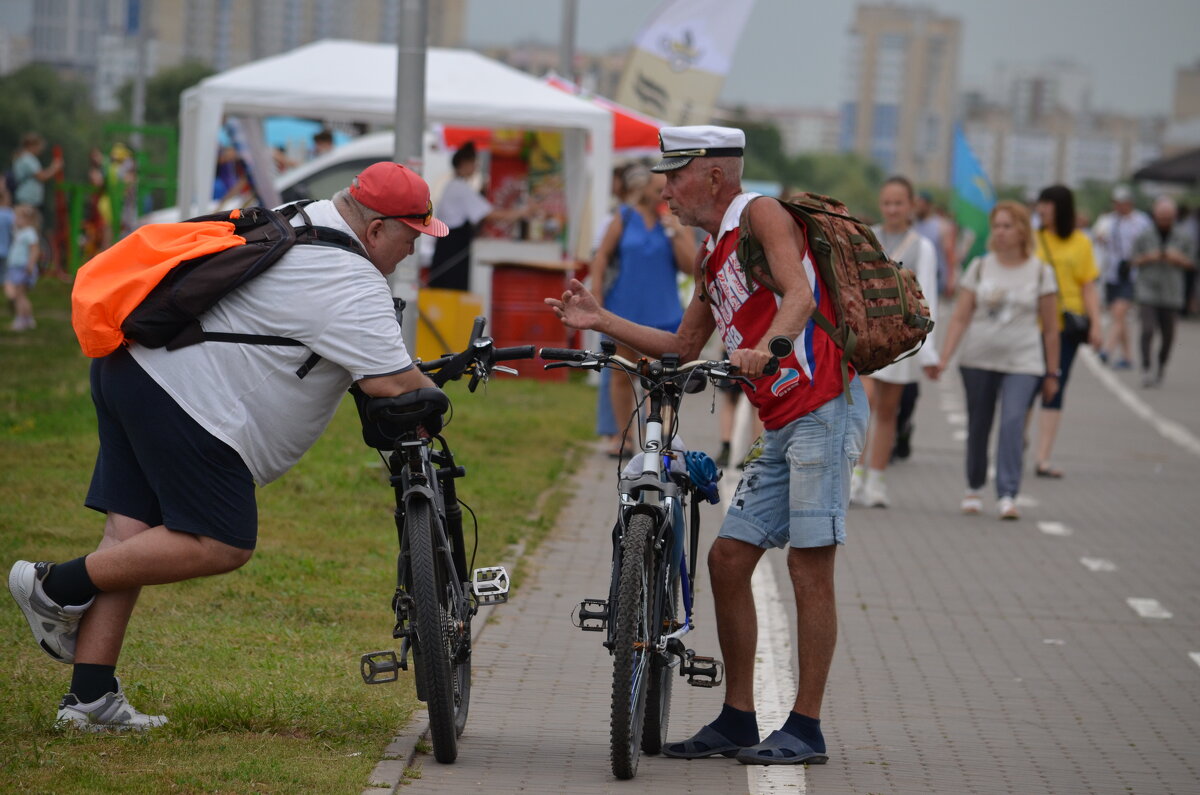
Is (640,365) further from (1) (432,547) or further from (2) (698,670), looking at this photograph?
(2) (698,670)

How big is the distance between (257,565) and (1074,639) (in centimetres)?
364

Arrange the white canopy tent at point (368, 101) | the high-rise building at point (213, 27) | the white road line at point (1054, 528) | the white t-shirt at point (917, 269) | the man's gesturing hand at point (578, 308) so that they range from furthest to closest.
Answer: the high-rise building at point (213, 27)
the white canopy tent at point (368, 101)
the white t-shirt at point (917, 269)
the white road line at point (1054, 528)
the man's gesturing hand at point (578, 308)

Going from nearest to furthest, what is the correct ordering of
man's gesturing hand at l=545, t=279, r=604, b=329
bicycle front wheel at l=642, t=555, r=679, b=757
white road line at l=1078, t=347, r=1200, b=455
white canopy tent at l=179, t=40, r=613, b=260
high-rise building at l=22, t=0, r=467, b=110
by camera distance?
bicycle front wheel at l=642, t=555, r=679, b=757 → man's gesturing hand at l=545, t=279, r=604, b=329 → white canopy tent at l=179, t=40, r=613, b=260 → white road line at l=1078, t=347, r=1200, b=455 → high-rise building at l=22, t=0, r=467, b=110

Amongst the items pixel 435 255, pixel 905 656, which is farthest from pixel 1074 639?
pixel 435 255

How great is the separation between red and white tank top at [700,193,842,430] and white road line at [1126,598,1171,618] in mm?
3833

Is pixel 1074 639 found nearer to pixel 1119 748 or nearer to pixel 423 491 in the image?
pixel 1119 748

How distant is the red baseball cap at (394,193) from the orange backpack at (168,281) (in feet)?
0.50

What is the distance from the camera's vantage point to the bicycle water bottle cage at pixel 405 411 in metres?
5.06

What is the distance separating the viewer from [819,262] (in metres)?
5.46

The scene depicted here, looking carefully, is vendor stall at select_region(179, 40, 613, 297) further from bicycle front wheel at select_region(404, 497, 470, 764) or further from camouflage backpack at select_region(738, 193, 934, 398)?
bicycle front wheel at select_region(404, 497, 470, 764)

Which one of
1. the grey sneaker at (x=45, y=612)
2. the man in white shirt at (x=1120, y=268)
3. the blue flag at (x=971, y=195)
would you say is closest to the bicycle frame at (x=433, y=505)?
the grey sneaker at (x=45, y=612)

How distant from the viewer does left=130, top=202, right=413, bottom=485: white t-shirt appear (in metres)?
5.02

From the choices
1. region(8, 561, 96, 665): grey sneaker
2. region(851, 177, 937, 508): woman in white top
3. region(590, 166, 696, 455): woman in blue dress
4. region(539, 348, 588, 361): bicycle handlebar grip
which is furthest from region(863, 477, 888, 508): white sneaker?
region(8, 561, 96, 665): grey sneaker

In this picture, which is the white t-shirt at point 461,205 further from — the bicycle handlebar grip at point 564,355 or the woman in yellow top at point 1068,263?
the bicycle handlebar grip at point 564,355
